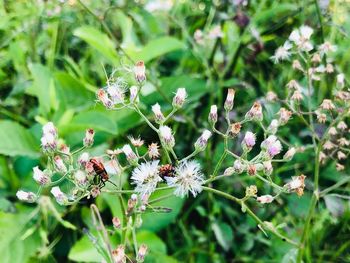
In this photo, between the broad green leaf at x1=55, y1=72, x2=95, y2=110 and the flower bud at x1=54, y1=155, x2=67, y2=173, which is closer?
the flower bud at x1=54, y1=155, x2=67, y2=173

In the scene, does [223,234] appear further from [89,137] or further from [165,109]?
[89,137]

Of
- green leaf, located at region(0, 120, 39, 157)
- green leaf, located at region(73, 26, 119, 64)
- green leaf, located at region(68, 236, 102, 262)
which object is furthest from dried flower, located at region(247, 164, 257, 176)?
green leaf, located at region(73, 26, 119, 64)

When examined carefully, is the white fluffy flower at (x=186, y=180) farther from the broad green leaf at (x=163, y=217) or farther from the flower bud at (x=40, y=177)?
the broad green leaf at (x=163, y=217)

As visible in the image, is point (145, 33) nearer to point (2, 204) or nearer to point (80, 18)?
point (80, 18)

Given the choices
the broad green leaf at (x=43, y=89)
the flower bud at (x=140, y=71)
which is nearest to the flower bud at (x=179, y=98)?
the flower bud at (x=140, y=71)

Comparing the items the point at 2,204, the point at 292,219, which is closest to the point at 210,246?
the point at 292,219

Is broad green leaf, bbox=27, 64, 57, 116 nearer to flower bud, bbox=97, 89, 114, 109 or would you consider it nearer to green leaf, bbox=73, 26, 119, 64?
green leaf, bbox=73, 26, 119, 64
